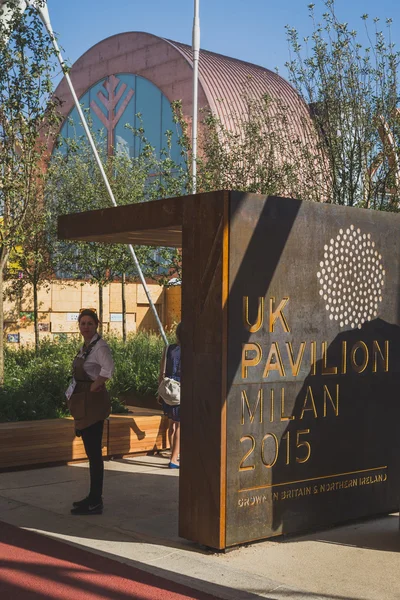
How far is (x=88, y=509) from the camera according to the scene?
825 cm

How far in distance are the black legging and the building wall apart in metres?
13.8

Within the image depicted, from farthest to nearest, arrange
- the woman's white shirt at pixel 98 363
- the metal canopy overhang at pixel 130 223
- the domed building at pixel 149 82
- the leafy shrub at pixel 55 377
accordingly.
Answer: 1. the domed building at pixel 149 82
2. the leafy shrub at pixel 55 377
3. the woman's white shirt at pixel 98 363
4. the metal canopy overhang at pixel 130 223

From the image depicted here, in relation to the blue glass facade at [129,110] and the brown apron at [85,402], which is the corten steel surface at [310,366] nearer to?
the brown apron at [85,402]

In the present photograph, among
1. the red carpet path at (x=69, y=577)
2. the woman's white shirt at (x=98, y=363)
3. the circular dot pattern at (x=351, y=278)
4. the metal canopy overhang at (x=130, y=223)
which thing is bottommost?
the red carpet path at (x=69, y=577)

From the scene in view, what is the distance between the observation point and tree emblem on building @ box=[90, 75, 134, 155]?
1799 inches

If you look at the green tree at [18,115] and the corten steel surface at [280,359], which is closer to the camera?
the corten steel surface at [280,359]

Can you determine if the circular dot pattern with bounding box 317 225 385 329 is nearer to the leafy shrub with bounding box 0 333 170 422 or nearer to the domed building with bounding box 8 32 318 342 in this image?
the leafy shrub with bounding box 0 333 170 422

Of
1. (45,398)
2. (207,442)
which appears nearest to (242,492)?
(207,442)

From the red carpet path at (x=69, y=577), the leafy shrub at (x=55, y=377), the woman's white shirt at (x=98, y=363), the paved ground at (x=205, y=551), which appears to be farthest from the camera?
the leafy shrub at (x=55, y=377)

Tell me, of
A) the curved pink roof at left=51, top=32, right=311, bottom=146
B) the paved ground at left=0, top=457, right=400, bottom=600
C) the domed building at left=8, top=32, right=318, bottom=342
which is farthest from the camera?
the curved pink roof at left=51, top=32, right=311, bottom=146

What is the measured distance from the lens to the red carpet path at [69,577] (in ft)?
19.7

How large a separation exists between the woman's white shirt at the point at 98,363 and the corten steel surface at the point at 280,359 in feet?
3.64

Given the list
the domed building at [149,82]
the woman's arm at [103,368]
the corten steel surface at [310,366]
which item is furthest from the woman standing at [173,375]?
the domed building at [149,82]

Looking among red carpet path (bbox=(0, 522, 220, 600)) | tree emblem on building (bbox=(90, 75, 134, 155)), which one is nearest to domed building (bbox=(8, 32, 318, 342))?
tree emblem on building (bbox=(90, 75, 134, 155))
